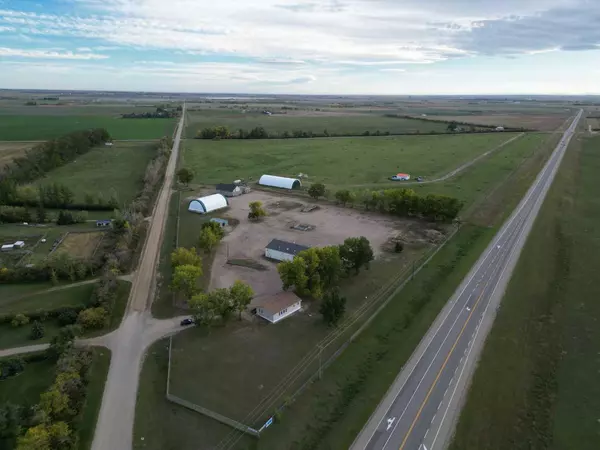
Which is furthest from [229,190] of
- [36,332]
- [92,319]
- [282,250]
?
[36,332]

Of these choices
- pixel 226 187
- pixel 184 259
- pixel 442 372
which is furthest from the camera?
Answer: pixel 226 187

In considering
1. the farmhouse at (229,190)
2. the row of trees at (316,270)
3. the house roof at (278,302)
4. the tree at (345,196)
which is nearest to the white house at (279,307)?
the house roof at (278,302)

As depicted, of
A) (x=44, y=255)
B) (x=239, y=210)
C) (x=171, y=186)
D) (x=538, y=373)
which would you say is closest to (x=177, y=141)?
(x=171, y=186)

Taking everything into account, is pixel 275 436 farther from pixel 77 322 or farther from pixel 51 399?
pixel 77 322

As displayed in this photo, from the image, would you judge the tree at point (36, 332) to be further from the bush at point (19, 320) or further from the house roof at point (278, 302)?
the house roof at point (278, 302)

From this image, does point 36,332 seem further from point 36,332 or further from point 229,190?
point 229,190

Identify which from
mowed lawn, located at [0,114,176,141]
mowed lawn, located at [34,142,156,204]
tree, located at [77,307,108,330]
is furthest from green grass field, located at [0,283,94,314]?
mowed lawn, located at [0,114,176,141]

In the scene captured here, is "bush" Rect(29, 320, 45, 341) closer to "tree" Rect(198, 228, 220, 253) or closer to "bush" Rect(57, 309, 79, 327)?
"bush" Rect(57, 309, 79, 327)
